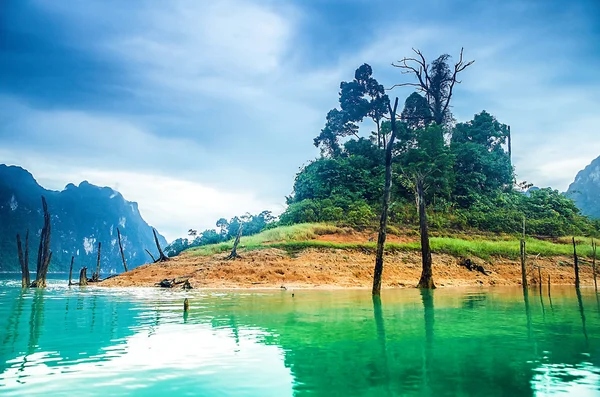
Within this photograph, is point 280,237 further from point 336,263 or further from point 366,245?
point 366,245

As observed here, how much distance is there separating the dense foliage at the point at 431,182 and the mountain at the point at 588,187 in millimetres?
88639

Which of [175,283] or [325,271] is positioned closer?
[175,283]

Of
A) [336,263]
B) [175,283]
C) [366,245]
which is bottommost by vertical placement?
[175,283]

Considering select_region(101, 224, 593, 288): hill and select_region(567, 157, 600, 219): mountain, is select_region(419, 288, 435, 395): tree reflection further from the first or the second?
select_region(567, 157, 600, 219): mountain

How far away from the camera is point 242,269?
2877cm

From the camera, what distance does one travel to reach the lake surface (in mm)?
5859

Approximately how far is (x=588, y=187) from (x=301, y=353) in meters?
174

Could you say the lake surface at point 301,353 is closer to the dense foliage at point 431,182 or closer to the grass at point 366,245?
the grass at point 366,245

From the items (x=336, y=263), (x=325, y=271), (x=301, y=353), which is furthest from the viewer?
(x=336, y=263)

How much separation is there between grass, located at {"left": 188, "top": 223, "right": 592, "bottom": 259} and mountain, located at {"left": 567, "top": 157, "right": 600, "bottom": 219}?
107 meters

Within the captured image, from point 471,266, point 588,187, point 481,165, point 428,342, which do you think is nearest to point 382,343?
point 428,342

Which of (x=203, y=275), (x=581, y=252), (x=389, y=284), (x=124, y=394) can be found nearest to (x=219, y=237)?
(x=203, y=275)

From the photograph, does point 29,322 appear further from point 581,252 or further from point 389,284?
point 581,252

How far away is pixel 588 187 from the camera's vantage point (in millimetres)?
149875
